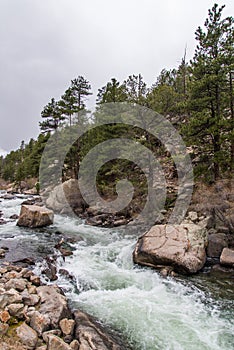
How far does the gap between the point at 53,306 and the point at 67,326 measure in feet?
2.52

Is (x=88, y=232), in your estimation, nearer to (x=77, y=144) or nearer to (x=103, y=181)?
(x=103, y=181)

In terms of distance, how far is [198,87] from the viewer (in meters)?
13.9

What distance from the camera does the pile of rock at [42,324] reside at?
15.9ft

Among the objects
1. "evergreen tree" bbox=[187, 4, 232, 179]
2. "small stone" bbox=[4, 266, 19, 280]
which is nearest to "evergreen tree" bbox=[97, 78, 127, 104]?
"evergreen tree" bbox=[187, 4, 232, 179]

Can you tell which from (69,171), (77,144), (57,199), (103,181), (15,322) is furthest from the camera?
(69,171)

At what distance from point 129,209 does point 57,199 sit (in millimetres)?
7761

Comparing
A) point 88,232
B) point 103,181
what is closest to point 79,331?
point 88,232

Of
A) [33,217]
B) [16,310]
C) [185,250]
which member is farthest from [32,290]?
[33,217]

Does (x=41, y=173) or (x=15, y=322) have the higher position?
(x=41, y=173)

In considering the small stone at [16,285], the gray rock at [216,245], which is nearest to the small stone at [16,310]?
the small stone at [16,285]

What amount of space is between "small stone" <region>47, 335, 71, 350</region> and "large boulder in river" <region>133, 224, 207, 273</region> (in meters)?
5.68

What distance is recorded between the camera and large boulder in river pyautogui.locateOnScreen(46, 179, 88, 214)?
70.6ft

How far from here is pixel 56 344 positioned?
15.7ft

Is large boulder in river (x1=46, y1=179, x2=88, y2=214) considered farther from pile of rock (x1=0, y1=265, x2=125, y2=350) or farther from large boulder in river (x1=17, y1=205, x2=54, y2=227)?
pile of rock (x1=0, y1=265, x2=125, y2=350)
